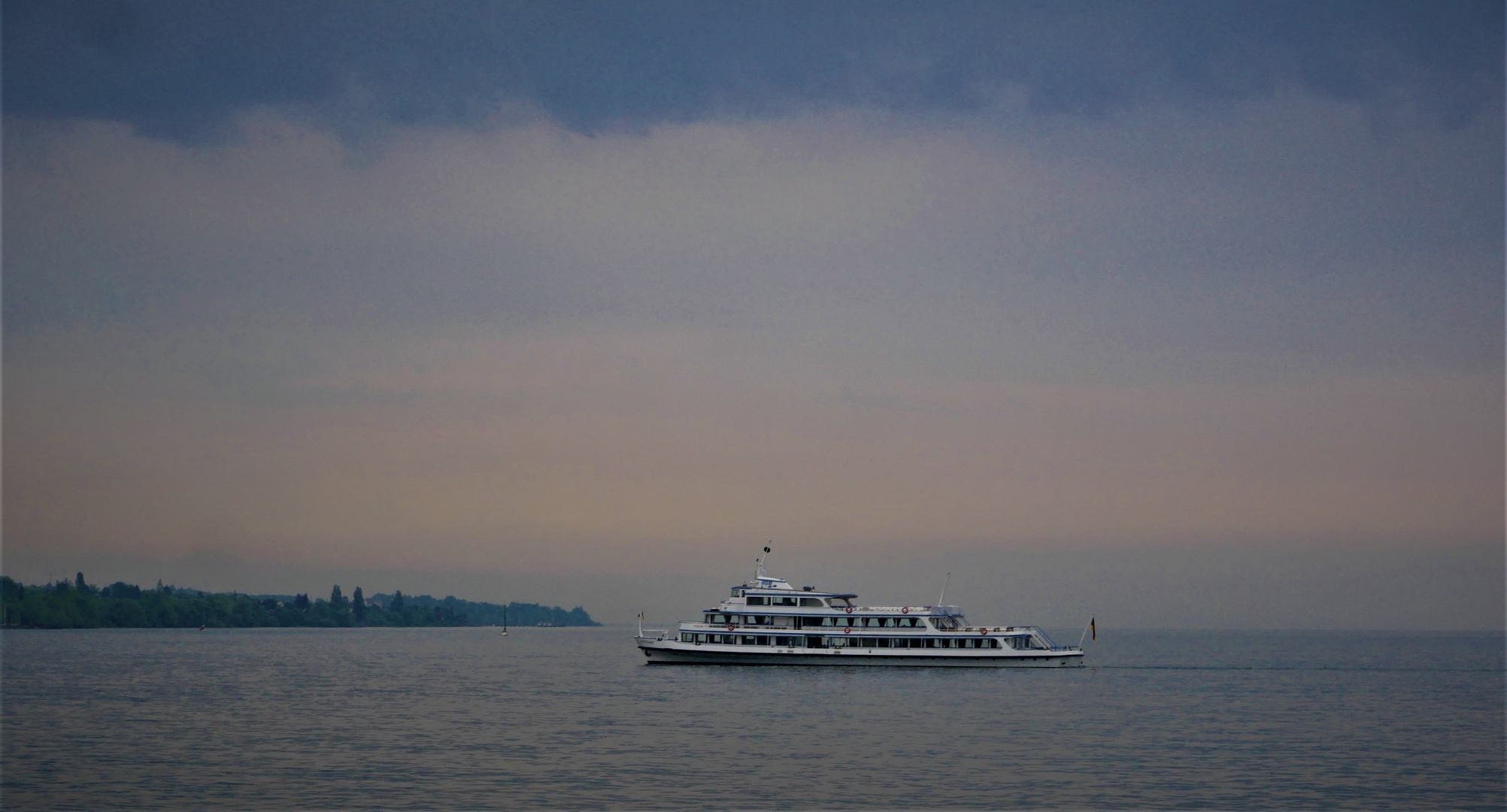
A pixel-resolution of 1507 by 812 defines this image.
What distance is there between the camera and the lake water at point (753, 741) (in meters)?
44.5

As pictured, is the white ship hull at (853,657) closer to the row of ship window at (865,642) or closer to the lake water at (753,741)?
the row of ship window at (865,642)

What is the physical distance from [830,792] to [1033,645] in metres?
64.1

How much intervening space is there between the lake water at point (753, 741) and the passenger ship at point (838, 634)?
1.81 meters

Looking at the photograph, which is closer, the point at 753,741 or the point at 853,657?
the point at 753,741

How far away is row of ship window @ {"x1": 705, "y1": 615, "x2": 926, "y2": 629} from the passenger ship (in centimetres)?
7

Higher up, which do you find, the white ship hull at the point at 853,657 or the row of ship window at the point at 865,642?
the row of ship window at the point at 865,642

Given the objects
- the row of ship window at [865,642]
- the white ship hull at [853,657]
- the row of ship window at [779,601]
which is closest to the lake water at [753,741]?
the white ship hull at [853,657]

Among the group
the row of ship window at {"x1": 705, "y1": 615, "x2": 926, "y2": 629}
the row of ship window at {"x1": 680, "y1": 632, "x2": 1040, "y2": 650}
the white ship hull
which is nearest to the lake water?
the white ship hull

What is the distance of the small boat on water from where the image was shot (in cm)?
10275

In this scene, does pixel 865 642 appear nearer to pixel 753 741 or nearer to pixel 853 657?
pixel 853 657

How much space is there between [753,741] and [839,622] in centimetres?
4574

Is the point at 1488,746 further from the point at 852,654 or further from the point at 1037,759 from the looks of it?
the point at 852,654

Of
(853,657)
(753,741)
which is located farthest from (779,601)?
(753,741)

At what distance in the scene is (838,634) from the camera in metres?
103
